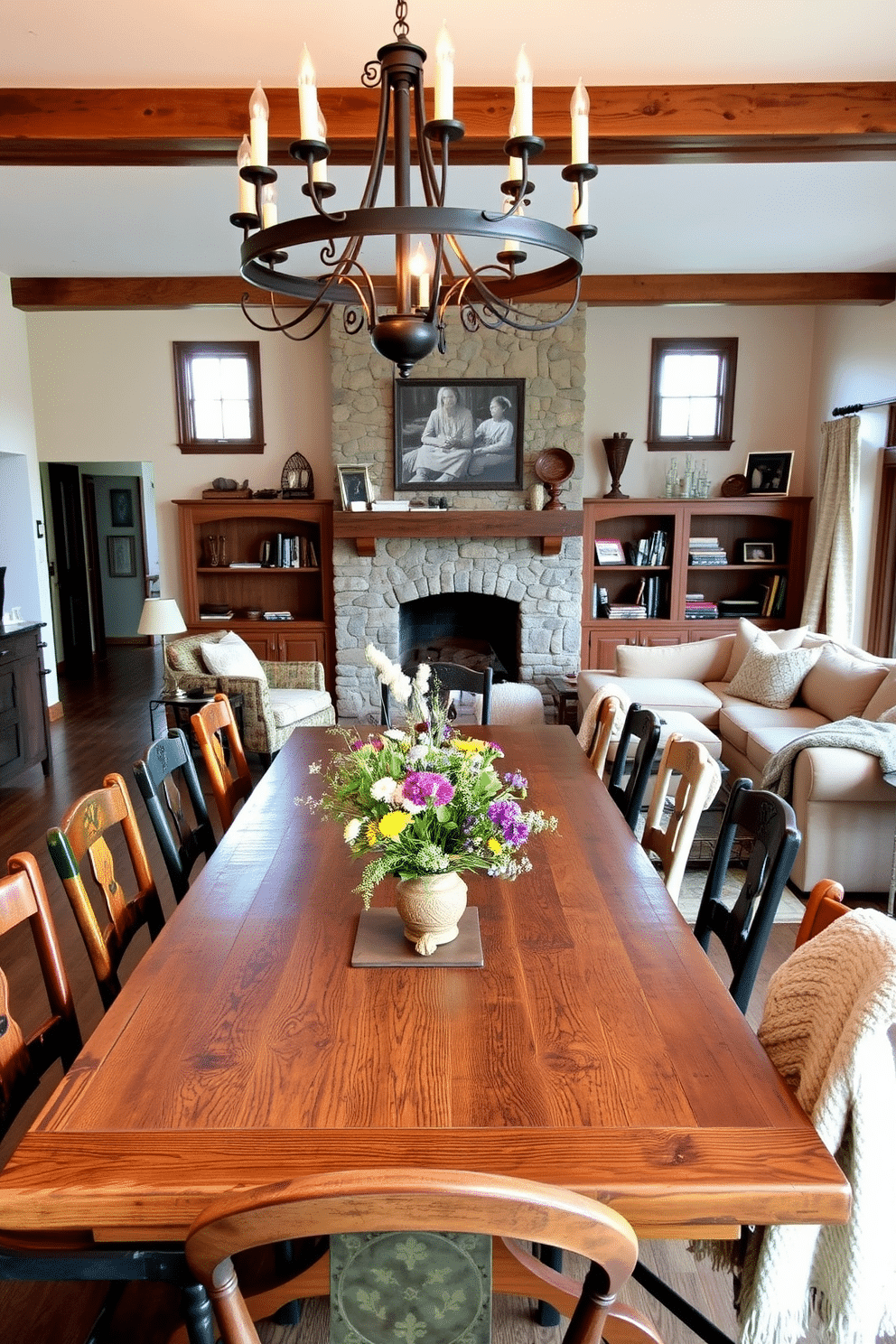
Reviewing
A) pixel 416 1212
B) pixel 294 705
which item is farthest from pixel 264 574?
pixel 416 1212

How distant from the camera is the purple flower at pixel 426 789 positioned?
58.9 inches

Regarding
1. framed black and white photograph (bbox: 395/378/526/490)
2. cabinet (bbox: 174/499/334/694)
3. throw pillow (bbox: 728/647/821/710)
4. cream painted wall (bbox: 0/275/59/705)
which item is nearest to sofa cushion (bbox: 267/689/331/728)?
cabinet (bbox: 174/499/334/694)

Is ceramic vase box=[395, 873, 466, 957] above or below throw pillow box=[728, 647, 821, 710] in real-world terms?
above

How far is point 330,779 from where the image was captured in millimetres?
1780

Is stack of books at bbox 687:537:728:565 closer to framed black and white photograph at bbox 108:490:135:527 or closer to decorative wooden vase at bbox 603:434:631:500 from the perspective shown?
decorative wooden vase at bbox 603:434:631:500

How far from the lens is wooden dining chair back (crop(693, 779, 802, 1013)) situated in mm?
1733

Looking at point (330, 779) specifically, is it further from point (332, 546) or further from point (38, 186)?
point (332, 546)

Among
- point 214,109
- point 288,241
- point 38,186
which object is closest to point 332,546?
point 38,186

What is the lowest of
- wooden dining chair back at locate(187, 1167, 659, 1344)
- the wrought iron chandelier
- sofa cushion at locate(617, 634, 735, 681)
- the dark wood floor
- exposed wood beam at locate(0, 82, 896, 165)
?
the dark wood floor

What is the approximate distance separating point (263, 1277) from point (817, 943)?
1.35 meters

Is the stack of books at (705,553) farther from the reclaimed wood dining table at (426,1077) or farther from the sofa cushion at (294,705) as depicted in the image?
the reclaimed wood dining table at (426,1077)

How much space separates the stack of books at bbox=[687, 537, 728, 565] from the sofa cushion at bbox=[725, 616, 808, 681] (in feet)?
4.14

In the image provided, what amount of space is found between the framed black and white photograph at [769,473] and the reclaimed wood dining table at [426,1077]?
5.85 metres

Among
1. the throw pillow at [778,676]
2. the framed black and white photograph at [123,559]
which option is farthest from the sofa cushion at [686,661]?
the framed black and white photograph at [123,559]
